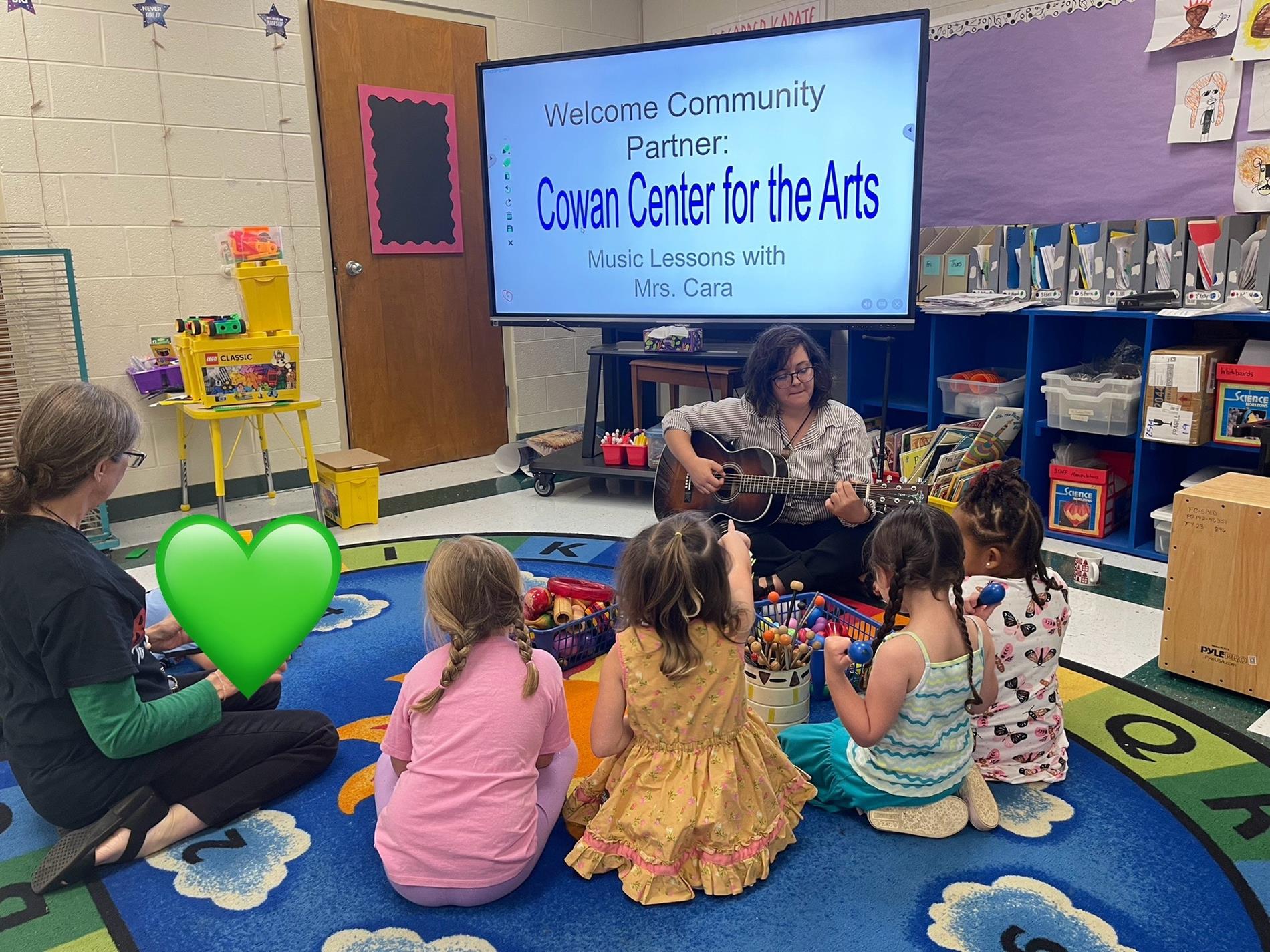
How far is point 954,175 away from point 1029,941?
3206 millimetres

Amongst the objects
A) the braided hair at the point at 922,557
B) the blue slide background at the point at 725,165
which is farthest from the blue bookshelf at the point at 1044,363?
the braided hair at the point at 922,557

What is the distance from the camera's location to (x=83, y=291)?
12.0 ft

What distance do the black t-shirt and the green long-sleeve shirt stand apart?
32 mm

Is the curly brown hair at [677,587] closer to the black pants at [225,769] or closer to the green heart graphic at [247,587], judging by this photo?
the green heart graphic at [247,587]

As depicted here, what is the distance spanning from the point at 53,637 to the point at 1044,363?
308 cm

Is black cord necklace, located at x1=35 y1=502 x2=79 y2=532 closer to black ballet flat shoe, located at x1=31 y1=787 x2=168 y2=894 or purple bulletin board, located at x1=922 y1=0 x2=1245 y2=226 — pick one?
black ballet flat shoe, located at x1=31 y1=787 x2=168 y2=894

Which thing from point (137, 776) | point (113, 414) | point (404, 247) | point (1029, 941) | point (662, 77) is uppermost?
point (662, 77)

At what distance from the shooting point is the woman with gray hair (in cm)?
151

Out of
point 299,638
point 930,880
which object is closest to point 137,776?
point 299,638

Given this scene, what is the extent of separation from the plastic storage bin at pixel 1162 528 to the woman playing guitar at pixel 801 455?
1045 millimetres

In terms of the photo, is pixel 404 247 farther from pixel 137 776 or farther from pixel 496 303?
pixel 137 776

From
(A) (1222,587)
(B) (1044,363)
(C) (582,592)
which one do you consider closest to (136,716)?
(C) (582,592)

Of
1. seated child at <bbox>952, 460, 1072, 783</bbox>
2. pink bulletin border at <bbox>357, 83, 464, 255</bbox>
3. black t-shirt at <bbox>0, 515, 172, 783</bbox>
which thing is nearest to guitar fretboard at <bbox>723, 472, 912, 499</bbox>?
seated child at <bbox>952, 460, 1072, 783</bbox>

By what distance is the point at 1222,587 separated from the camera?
214 centimetres
